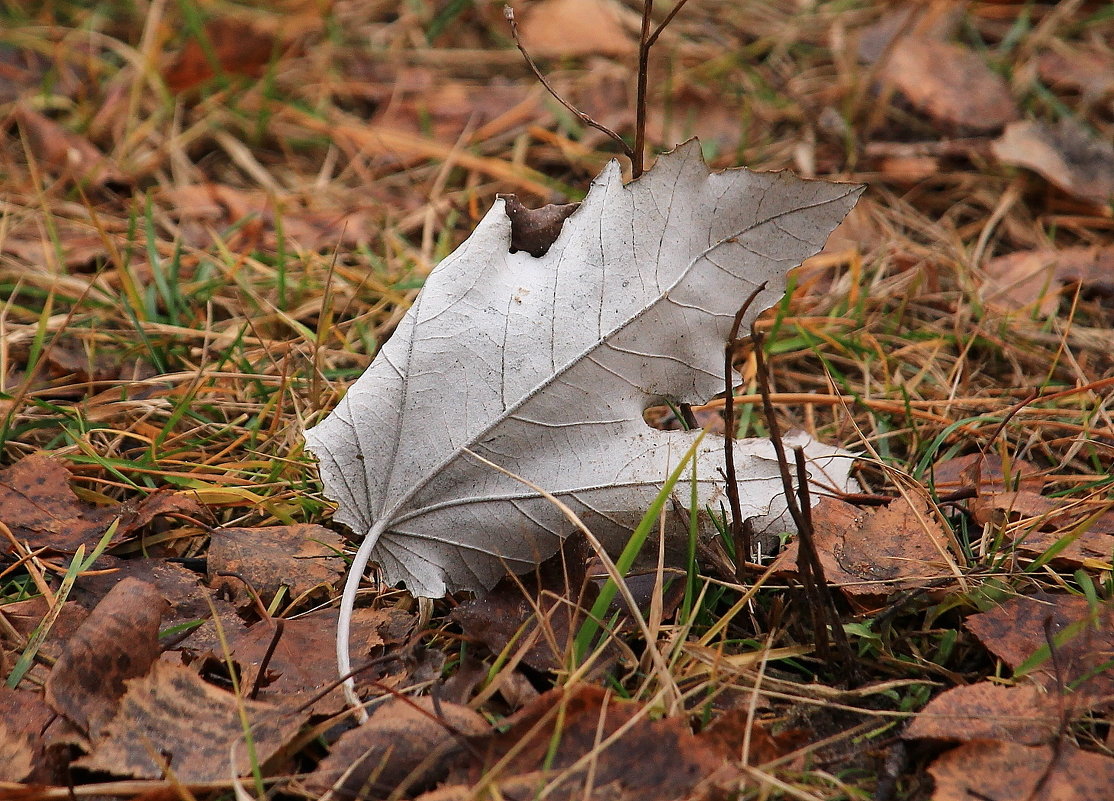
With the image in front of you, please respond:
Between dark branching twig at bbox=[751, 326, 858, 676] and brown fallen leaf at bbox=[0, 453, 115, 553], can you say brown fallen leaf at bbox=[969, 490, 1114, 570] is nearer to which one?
dark branching twig at bbox=[751, 326, 858, 676]

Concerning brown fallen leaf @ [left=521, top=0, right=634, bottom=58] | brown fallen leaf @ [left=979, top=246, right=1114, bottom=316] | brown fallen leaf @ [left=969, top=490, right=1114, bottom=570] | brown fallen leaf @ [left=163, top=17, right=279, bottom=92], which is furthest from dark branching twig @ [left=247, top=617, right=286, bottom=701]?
brown fallen leaf @ [left=521, top=0, right=634, bottom=58]

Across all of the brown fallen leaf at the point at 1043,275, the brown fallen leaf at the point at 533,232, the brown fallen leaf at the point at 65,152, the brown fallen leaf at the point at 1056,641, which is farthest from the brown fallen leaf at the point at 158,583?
the brown fallen leaf at the point at 1043,275

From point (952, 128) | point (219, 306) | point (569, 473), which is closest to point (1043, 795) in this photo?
point (569, 473)

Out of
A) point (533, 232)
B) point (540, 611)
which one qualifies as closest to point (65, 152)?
point (533, 232)

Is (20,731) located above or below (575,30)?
below

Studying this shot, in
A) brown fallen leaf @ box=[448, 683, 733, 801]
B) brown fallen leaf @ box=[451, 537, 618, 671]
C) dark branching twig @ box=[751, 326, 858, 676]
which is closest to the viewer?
brown fallen leaf @ box=[448, 683, 733, 801]

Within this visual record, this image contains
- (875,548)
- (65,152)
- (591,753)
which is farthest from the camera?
(65,152)

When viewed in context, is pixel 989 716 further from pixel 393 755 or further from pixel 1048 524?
pixel 393 755
